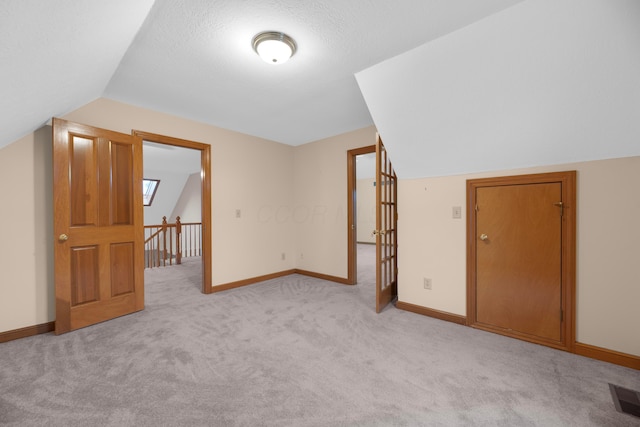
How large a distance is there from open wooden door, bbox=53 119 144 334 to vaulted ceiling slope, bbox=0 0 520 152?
0.38 m

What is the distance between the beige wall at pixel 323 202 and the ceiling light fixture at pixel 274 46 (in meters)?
2.12

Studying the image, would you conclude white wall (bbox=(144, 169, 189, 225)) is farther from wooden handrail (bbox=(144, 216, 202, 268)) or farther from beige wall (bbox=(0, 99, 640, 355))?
beige wall (bbox=(0, 99, 640, 355))

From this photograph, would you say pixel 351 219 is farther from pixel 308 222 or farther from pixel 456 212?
pixel 456 212

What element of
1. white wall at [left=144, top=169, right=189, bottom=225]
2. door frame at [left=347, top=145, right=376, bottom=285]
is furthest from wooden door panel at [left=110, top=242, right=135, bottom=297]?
white wall at [left=144, top=169, right=189, bottom=225]

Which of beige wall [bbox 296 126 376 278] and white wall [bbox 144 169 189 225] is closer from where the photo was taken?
beige wall [bbox 296 126 376 278]

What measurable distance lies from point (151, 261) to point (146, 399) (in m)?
4.61

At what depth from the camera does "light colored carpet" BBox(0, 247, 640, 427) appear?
143cm

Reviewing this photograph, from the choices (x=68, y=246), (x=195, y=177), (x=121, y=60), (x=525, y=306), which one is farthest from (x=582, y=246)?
(x=195, y=177)

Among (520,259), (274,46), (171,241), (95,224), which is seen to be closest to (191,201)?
(171,241)

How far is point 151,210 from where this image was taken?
26.8 ft

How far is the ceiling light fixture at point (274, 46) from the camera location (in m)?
1.86

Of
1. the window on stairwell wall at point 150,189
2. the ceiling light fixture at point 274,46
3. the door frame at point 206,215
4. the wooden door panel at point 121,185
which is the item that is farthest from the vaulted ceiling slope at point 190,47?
the window on stairwell wall at point 150,189

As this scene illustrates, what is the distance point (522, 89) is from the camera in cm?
191

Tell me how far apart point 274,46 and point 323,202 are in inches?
110
